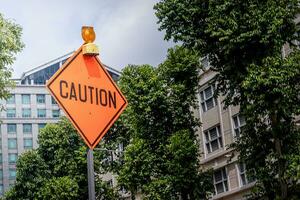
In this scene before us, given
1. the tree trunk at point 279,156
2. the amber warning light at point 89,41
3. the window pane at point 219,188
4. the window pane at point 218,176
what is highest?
the window pane at point 218,176

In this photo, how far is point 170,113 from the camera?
30.3m

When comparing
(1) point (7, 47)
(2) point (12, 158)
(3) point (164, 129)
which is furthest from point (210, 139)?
(2) point (12, 158)

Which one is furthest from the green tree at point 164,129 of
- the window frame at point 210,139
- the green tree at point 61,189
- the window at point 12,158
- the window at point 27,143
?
the window at point 27,143

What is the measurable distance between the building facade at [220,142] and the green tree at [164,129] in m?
5.51

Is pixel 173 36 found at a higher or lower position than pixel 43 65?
lower

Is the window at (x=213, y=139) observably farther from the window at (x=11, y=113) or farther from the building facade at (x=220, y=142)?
the window at (x=11, y=113)

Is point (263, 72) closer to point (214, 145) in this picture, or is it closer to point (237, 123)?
point (237, 123)

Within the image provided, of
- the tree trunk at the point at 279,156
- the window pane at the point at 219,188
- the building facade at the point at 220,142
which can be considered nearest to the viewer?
the tree trunk at the point at 279,156

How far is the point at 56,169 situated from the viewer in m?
42.0

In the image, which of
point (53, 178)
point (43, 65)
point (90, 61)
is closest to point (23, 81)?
point (43, 65)

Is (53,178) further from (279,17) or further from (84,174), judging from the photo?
(279,17)

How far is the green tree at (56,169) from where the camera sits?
39.6 m

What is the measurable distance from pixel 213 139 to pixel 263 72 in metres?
18.6

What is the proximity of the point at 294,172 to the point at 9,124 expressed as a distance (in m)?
79.0
